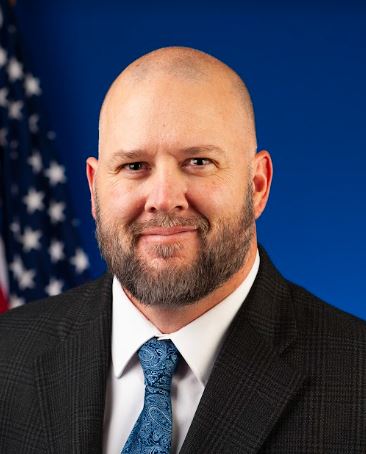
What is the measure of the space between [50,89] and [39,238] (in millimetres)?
1010

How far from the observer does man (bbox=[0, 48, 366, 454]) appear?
101 inches

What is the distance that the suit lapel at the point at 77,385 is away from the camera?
268 cm

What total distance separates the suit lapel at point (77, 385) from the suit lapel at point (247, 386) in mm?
340

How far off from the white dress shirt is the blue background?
2662 millimetres

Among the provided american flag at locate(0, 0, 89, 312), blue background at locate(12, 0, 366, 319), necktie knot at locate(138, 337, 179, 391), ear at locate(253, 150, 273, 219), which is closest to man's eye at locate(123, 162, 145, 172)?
ear at locate(253, 150, 273, 219)

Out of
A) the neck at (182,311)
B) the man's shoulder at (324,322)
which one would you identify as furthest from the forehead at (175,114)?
the man's shoulder at (324,322)

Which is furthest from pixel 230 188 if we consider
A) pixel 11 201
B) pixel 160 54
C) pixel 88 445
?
pixel 11 201

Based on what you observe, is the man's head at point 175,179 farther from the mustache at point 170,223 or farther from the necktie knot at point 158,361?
the necktie knot at point 158,361

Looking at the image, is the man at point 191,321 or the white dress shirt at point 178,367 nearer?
the man at point 191,321

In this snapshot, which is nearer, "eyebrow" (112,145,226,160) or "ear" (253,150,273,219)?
"eyebrow" (112,145,226,160)

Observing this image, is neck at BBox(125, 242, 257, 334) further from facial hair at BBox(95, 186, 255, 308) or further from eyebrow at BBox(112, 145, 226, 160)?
eyebrow at BBox(112, 145, 226, 160)

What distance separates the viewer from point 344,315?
2.87 metres

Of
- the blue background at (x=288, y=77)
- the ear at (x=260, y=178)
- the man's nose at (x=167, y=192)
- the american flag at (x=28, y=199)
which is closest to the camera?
the man's nose at (x=167, y=192)

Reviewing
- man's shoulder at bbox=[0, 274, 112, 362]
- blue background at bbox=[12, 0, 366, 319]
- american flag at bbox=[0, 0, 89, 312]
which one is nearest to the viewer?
man's shoulder at bbox=[0, 274, 112, 362]
